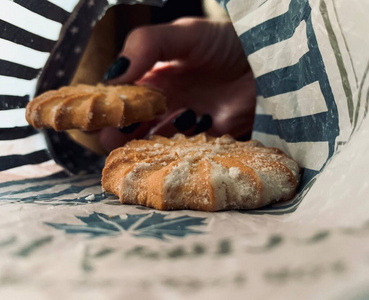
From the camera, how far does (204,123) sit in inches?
55.3

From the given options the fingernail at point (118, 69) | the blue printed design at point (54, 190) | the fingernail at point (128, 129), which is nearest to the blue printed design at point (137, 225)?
the blue printed design at point (54, 190)

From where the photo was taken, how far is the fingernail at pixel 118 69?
1.19 metres

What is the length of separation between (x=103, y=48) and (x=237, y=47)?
528 mm

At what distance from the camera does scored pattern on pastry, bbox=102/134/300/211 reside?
2.18 feet

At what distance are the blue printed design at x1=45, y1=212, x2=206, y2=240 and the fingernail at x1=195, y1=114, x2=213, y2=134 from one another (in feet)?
2.54

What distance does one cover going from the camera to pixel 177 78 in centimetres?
155

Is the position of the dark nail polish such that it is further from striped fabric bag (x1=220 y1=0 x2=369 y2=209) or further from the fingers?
striped fabric bag (x1=220 y1=0 x2=369 y2=209)

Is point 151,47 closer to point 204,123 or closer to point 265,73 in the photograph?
point 204,123

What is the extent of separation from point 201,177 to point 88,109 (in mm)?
348

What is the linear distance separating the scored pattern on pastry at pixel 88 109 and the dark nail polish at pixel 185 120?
1.05ft

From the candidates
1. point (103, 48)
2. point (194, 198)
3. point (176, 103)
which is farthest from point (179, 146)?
point (103, 48)

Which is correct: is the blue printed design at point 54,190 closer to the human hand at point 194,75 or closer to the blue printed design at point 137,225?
the blue printed design at point 137,225

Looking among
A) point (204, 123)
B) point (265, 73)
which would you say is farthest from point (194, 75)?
point (265, 73)

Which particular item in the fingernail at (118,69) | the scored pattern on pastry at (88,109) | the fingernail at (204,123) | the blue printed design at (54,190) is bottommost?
the fingernail at (204,123)
